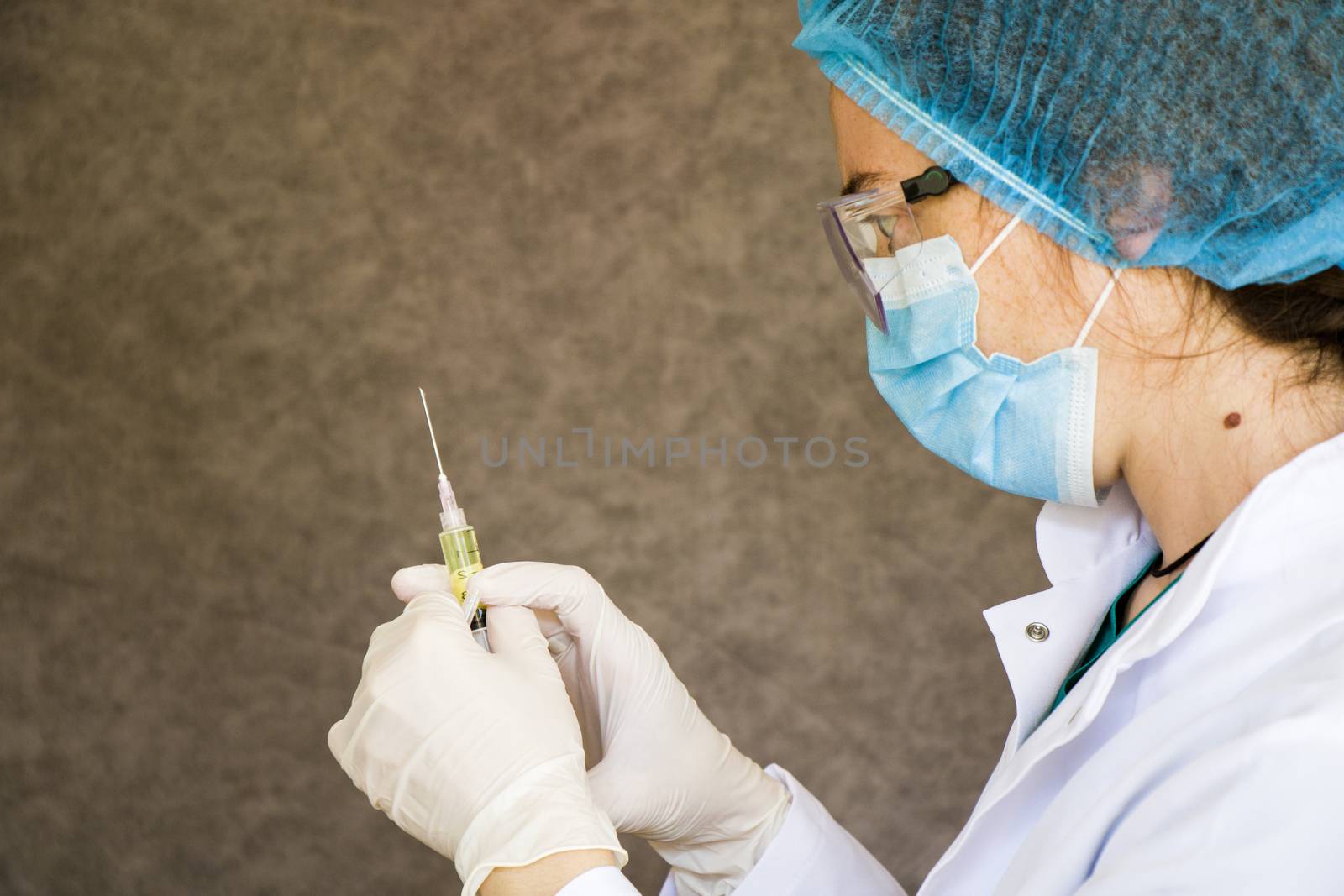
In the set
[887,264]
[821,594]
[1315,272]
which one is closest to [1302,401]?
[1315,272]

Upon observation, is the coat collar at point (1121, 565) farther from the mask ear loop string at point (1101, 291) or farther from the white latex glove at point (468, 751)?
the white latex glove at point (468, 751)

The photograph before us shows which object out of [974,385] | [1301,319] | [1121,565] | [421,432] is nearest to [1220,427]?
[1301,319]

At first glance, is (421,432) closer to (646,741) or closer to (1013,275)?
(646,741)

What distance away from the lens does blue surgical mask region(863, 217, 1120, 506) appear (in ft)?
2.88

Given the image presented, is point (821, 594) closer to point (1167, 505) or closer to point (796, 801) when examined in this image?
point (796, 801)

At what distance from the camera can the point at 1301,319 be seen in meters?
0.77

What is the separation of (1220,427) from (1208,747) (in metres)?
0.26

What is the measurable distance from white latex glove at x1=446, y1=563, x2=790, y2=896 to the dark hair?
60cm

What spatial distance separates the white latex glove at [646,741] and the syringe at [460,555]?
0.6 inches

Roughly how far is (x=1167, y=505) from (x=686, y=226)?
151 cm

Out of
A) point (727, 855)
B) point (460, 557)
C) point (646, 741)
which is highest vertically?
point (460, 557)

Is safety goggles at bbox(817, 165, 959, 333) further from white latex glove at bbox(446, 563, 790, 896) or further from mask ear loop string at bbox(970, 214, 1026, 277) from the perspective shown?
white latex glove at bbox(446, 563, 790, 896)

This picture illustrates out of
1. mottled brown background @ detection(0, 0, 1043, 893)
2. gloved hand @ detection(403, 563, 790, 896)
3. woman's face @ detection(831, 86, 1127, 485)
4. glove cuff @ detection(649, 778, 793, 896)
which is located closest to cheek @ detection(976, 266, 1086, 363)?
woman's face @ detection(831, 86, 1127, 485)

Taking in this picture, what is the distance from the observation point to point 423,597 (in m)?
0.97
